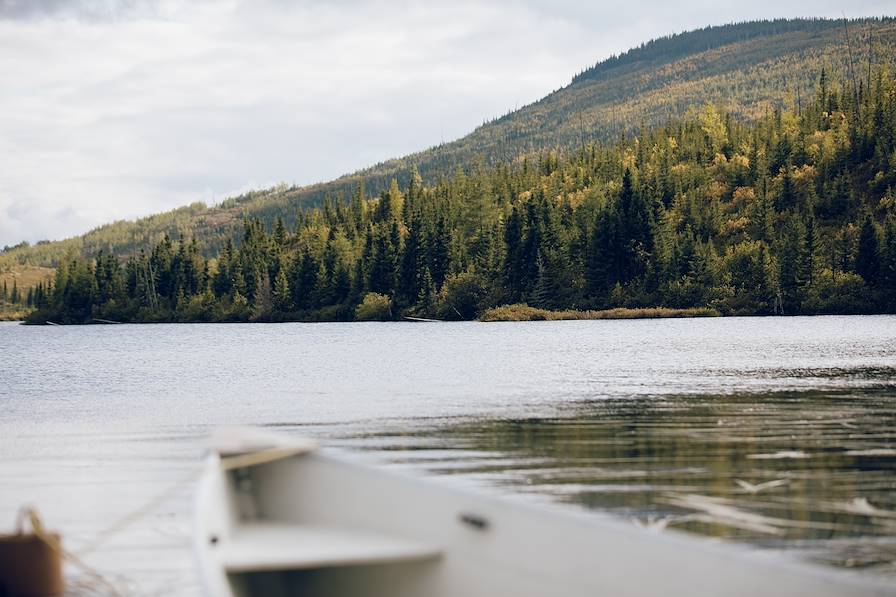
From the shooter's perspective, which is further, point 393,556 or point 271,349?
point 271,349

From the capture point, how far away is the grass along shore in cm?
12150

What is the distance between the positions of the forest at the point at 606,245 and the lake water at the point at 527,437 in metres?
74.2

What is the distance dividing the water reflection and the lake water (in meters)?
0.05

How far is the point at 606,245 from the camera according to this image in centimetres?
13562

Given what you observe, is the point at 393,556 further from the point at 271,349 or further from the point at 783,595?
the point at 271,349

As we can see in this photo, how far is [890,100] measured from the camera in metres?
149

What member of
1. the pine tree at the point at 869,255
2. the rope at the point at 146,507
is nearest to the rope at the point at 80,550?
the rope at the point at 146,507

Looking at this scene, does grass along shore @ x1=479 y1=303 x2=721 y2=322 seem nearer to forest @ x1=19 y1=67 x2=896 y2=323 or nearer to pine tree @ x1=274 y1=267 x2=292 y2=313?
forest @ x1=19 y1=67 x2=896 y2=323

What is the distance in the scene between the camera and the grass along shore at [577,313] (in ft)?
399

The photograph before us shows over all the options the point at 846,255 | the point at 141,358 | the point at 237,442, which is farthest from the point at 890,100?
the point at 237,442

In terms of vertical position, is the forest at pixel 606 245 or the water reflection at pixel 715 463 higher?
the forest at pixel 606 245

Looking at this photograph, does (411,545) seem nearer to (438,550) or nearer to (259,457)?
(438,550)

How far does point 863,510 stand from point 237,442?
27.7ft

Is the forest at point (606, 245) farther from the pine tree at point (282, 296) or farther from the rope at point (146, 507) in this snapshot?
the rope at point (146, 507)
